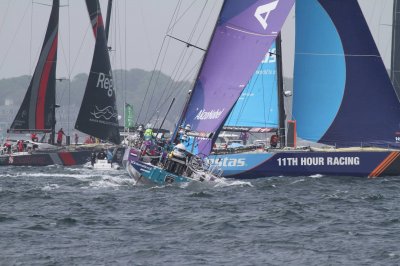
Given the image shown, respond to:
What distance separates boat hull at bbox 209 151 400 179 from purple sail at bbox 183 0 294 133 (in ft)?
5.95

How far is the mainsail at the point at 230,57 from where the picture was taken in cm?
3092

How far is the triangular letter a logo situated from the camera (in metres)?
31.4

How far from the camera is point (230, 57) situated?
31.1 metres

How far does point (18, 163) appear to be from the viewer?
50.7m

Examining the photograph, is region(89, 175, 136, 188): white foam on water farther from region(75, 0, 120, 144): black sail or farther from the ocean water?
region(75, 0, 120, 144): black sail

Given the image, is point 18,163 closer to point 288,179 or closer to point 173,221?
point 288,179

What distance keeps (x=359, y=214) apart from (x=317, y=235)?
3523mm

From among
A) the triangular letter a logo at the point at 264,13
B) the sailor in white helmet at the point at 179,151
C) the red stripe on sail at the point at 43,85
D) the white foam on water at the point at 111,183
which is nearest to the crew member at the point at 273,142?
the triangular letter a logo at the point at 264,13

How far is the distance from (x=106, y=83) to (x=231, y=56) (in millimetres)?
19159

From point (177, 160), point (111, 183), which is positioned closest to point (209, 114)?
point (177, 160)

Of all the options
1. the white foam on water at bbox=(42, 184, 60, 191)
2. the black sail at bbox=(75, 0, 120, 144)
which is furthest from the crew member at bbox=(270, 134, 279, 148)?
the black sail at bbox=(75, 0, 120, 144)

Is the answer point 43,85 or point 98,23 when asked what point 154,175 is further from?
point 43,85

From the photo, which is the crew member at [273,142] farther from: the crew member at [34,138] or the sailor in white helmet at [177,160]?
the crew member at [34,138]

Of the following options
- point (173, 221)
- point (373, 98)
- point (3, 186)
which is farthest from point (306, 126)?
point (173, 221)
